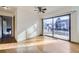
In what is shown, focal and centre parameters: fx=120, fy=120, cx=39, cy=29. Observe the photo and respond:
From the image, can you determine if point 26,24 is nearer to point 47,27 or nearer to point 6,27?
point 6,27

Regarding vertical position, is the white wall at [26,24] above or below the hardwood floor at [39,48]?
above

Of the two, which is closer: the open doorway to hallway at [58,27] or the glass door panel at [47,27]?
the open doorway to hallway at [58,27]

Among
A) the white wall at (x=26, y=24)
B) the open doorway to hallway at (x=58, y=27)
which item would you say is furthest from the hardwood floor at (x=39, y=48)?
the open doorway to hallway at (x=58, y=27)

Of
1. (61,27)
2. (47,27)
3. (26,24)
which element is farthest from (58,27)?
(26,24)

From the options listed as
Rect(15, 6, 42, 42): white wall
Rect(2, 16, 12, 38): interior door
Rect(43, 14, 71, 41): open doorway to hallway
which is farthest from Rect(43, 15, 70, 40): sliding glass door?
Rect(2, 16, 12, 38): interior door

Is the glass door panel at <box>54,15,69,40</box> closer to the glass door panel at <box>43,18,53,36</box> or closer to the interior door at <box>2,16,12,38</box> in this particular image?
the glass door panel at <box>43,18,53,36</box>

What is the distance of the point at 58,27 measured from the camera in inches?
386

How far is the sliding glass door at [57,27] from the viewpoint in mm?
8631

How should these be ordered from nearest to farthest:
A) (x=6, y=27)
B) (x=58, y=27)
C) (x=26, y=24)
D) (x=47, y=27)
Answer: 1. (x=26, y=24)
2. (x=58, y=27)
3. (x=6, y=27)
4. (x=47, y=27)

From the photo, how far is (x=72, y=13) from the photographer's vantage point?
7656mm

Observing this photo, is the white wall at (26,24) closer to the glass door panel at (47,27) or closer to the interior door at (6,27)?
the glass door panel at (47,27)

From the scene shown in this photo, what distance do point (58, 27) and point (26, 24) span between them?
277cm
